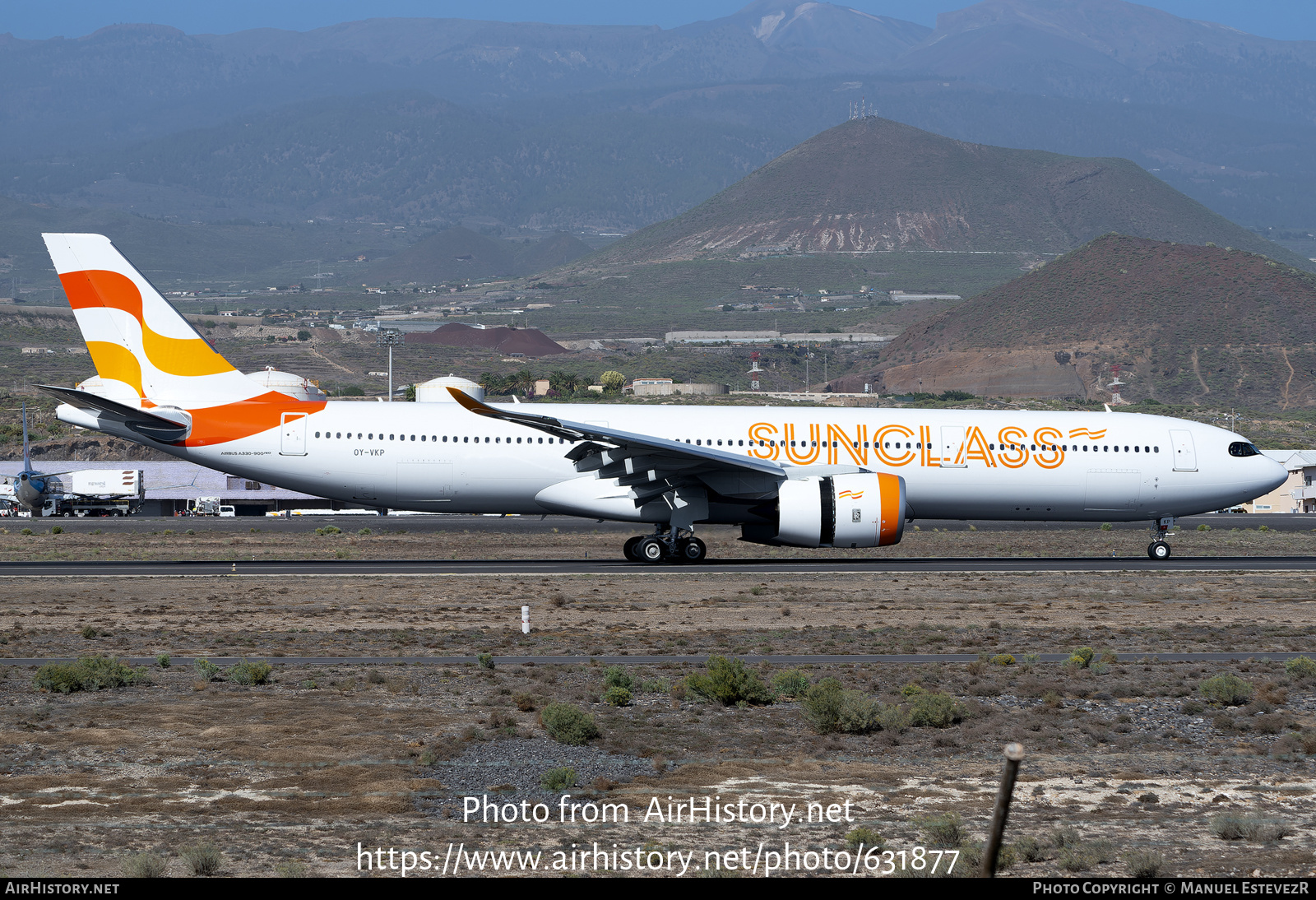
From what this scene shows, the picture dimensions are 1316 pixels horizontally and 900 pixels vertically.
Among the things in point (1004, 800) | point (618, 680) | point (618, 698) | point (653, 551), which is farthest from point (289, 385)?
point (1004, 800)

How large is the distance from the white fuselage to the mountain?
113 meters

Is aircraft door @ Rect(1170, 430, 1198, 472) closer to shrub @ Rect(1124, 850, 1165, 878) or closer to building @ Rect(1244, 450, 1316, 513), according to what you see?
shrub @ Rect(1124, 850, 1165, 878)

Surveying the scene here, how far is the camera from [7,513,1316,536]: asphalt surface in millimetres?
51281

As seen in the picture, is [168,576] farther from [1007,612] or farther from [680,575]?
[1007,612]

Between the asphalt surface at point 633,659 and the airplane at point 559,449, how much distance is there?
11.3 metres

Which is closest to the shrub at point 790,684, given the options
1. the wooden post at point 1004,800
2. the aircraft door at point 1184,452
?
the wooden post at point 1004,800

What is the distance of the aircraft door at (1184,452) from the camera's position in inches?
1353

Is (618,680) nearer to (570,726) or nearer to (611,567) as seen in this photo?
(570,726)

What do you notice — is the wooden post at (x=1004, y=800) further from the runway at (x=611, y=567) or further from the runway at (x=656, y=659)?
the runway at (x=611, y=567)

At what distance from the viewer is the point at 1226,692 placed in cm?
1655

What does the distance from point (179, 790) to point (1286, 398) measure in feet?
473

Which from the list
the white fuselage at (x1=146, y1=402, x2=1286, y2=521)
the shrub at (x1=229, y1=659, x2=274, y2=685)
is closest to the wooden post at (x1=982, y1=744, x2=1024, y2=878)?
the shrub at (x1=229, y1=659, x2=274, y2=685)

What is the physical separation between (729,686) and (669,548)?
16.6 meters
